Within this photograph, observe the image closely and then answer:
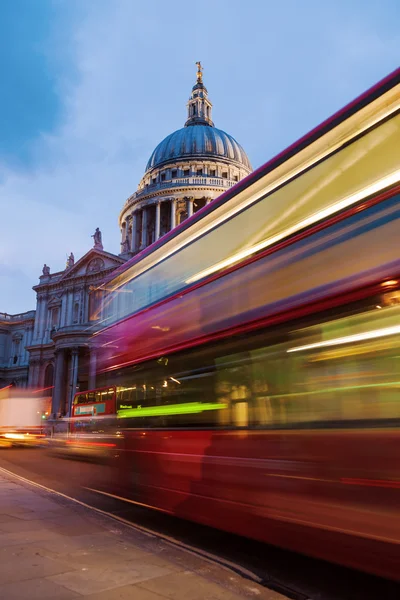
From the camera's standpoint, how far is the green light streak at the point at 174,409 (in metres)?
5.59

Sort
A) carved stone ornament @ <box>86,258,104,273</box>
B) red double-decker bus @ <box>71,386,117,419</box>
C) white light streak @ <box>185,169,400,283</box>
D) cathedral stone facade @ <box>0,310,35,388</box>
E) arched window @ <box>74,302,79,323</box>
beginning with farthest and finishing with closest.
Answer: cathedral stone facade @ <box>0,310,35,388</box>
arched window @ <box>74,302,79,323</box>
carved stone ornament @ <box>86,258,104,273</box>
red double-decker bus @ <box>71,386,117,419</box>
white light streak @ <box>185,169,400,283</box>

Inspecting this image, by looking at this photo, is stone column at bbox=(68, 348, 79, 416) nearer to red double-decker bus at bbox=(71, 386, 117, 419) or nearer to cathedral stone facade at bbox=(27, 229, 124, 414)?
cathedral stone facade at bbox=(27, 229, 124, 414)

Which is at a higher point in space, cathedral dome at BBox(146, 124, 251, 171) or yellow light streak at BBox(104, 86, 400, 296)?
cathedral dome at BBox(146, 124, 251, 171)

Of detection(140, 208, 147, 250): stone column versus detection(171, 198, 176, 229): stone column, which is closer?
detection(171, 198, 176, 229): stone column

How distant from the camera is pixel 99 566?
4883 mm

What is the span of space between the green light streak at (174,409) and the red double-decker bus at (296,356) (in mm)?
28

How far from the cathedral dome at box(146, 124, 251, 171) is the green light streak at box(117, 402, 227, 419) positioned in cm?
6362

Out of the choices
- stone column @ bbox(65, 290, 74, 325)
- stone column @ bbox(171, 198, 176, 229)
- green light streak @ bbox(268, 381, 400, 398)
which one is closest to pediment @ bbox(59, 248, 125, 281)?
stone column @ bbox(65, 290, 74, 325)

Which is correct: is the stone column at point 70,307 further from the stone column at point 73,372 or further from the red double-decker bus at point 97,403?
the red double-decker bus at point 97,403

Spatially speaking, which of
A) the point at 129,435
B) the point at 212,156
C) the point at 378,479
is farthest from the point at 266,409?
the point at 212,156

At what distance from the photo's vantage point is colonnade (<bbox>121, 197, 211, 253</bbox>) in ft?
Result: 200

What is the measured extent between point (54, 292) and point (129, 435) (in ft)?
156

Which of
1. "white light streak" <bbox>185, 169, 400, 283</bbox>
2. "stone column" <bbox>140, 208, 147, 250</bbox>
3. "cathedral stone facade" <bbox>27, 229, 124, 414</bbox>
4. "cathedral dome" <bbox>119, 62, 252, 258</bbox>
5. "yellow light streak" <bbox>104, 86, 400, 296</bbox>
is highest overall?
"cathedral dome" <bbox>119, 62, 252, 258</bbox>

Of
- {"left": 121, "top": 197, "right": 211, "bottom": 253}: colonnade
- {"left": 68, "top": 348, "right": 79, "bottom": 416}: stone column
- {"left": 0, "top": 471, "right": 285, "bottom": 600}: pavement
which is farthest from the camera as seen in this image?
{"left": 121, "top": 197, "right": 211, "bottom": 253}: colonnade
